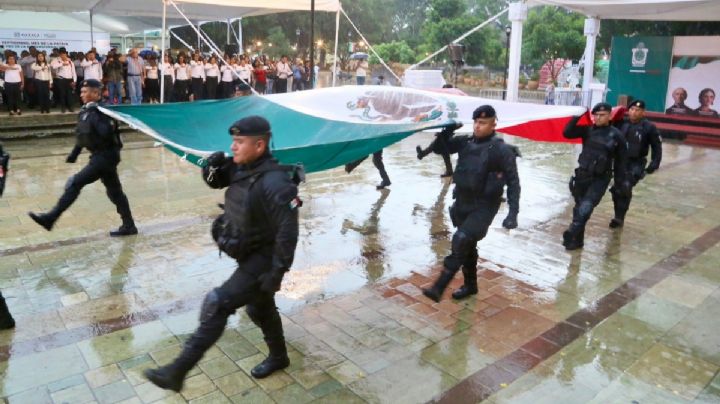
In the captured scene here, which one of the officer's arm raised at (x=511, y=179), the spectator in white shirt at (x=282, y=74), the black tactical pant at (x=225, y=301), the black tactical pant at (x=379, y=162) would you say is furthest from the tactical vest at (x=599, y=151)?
the spectator in white shirt at (x=282, y=74)

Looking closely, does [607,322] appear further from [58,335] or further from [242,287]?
[58,335]

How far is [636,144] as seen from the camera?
7.40 m

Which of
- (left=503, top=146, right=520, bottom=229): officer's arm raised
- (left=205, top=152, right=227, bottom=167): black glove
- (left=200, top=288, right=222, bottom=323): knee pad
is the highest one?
(left=205, top=152, right=227, bottom=167): black glove

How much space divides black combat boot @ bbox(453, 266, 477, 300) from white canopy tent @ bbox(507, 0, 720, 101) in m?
12.0

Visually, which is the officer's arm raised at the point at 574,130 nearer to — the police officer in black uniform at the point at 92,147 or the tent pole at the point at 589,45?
the police officer in black uniform at the point at 92,147

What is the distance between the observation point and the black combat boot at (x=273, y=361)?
375 cm

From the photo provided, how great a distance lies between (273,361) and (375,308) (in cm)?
134

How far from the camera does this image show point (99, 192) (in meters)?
8.49

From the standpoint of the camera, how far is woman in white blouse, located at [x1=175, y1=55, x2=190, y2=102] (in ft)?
51.8

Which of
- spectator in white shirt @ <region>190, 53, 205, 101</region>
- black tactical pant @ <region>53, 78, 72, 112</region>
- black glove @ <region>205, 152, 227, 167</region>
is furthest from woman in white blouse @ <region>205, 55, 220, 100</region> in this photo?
black glove @ <region>205, 152, 227, 167</region>

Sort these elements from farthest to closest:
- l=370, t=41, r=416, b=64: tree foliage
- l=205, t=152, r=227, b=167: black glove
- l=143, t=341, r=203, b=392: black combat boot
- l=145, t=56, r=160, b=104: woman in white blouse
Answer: l=370, t=41, r=416, b=64: tree foliage < l=145, t=56, r=160, b=104: woman in white blouse < l=205, t=152, r=227, b=167: black glove < l=143, t=341, r=203, b=392: black combat boot

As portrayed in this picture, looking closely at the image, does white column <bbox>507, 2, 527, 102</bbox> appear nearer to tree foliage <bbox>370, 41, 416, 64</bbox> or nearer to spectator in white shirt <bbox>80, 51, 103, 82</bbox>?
spectator in white shirt <bbox>80, 51, 103, 82</bbox>

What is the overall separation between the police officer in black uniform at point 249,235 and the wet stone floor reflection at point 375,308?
20.3 inches

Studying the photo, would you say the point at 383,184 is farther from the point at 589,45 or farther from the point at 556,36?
the point at 556,36
